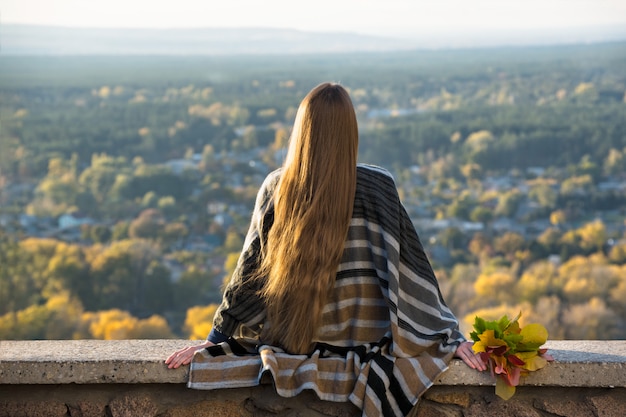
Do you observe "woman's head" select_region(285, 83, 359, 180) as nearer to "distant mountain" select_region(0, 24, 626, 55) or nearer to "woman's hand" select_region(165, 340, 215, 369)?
"woman's hand" select_region(165, 340, 215, 369)

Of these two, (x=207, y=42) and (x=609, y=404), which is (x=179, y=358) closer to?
(x=609, y=404)

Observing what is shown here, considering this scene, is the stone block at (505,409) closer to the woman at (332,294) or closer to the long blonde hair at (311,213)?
the woman at (332,294)

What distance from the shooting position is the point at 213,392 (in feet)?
7.55

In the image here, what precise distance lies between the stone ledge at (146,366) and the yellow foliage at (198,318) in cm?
2871

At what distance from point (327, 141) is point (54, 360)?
93cm

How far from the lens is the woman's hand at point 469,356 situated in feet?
7.16

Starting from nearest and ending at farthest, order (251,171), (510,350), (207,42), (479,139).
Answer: (510,350) < (251,171) < (479,139) < (207,42)

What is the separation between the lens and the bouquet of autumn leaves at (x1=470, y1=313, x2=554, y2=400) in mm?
2135

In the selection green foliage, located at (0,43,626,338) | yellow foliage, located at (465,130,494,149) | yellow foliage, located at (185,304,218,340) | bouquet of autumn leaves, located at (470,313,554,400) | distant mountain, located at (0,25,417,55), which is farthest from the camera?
distant mountain, located at (0,25,417,55)

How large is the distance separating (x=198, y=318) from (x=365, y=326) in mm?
30480

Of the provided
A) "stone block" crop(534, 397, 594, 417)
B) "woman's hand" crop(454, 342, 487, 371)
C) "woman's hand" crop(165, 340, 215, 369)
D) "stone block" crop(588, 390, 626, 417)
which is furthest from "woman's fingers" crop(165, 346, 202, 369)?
"stone block" crop(588, 390, 626, 417)

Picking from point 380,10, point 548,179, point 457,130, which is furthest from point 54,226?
point 380,10

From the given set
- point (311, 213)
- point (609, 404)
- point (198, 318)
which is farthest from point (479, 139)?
point (311, 213)

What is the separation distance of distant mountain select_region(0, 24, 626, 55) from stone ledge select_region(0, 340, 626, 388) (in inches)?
1993
